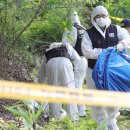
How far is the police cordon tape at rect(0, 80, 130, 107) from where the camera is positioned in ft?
6.02

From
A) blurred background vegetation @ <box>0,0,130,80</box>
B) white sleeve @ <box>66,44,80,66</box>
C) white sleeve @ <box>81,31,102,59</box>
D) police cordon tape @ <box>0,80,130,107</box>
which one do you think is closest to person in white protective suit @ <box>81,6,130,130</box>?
Result: white sleeve @ <box>81,31,102,59</box>

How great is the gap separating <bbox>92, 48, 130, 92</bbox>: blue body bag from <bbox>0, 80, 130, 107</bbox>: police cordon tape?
3.37 m

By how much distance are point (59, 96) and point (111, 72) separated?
3598mm

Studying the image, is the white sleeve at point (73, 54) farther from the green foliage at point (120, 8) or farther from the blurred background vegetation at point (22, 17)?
the green foliage at point (120, 8)

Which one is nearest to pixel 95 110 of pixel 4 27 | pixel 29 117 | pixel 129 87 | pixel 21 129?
pixel 129 87

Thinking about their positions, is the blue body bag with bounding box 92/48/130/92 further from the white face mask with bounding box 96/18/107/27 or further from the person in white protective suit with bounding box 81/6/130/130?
the white face mask with bounding box 96/18/107/27

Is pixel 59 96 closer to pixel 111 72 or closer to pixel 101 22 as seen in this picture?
pixel 111 72

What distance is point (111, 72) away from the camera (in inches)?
215

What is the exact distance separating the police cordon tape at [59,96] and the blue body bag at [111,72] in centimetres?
337

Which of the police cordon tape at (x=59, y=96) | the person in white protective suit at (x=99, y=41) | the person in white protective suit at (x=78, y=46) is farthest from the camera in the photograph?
the person in white protective suit at (x=78, y=46)

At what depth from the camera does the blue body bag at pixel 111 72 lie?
5.39 metres

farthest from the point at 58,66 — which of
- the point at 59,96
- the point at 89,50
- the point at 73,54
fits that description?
the point at 59,96

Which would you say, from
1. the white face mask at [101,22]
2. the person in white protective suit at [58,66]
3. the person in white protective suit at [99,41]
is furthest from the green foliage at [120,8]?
the person in white protective suit at [99,41]

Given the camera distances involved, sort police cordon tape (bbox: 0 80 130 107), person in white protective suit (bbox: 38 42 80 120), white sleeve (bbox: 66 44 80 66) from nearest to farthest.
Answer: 1. police cordon tape (bbox: 0 80 130 107)
2. person in white protective suit (bbox: 38 42 80 120)
3. white sleeve (bbox: 66 44 80 66)
